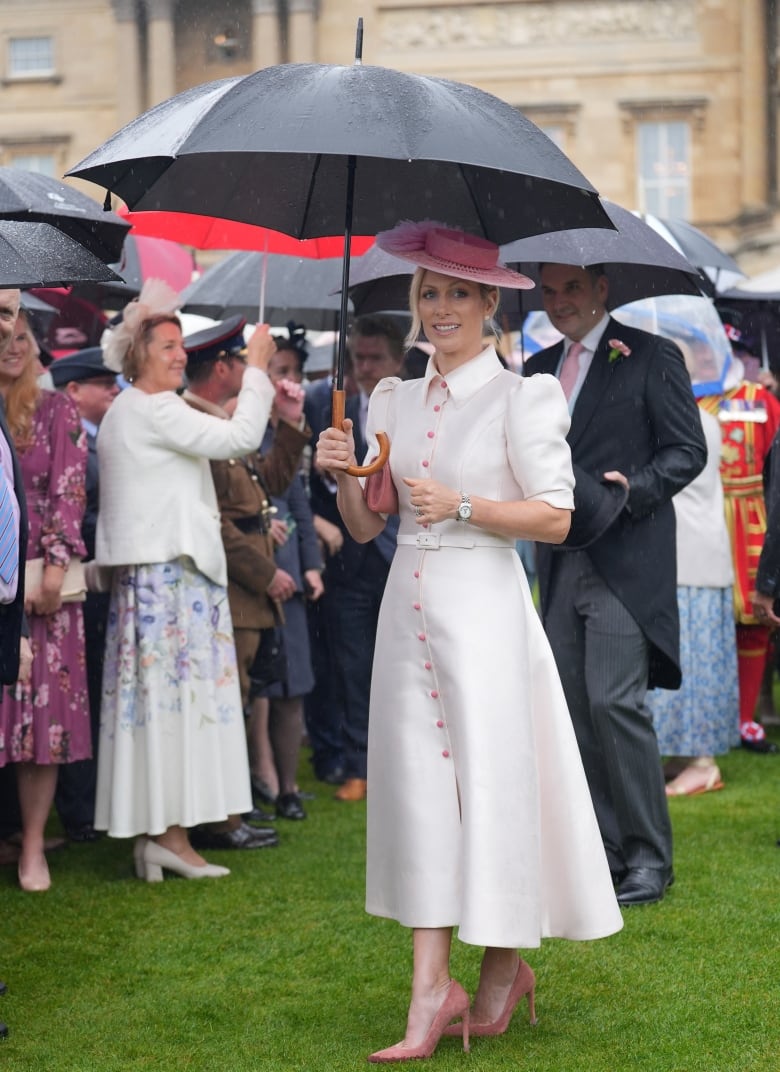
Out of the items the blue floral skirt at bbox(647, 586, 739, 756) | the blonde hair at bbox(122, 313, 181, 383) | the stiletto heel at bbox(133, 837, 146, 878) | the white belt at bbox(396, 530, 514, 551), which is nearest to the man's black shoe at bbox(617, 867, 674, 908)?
the stiletto heel at bbox(133, 837, 146, 878)

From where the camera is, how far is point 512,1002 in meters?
4.17

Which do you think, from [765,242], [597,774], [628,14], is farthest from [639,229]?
[628,14]

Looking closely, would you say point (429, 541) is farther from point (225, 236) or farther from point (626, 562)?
point (225, 236)

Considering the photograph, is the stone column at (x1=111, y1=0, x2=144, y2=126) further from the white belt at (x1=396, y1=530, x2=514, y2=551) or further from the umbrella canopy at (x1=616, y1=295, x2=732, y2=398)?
the white belt at (x1=396, y1=530, x2=514, y2=551)

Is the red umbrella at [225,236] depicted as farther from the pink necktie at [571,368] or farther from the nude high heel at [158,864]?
the nude high heel at [158,864]

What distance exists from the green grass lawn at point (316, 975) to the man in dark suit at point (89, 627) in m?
0.44

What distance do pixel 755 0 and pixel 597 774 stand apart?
127 ft

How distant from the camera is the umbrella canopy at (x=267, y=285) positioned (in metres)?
7.46

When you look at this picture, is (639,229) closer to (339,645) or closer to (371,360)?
(371,360)

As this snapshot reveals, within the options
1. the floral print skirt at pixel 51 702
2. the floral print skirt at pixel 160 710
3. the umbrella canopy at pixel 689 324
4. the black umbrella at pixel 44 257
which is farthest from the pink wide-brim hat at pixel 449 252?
the umbrella canopy at pixel 689 324

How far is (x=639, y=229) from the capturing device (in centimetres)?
560

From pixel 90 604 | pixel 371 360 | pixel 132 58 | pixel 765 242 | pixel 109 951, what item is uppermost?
pixel 132 58

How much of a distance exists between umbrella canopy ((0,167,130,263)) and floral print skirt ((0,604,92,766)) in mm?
1398

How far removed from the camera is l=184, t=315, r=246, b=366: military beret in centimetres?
665
